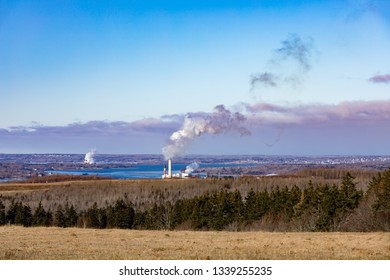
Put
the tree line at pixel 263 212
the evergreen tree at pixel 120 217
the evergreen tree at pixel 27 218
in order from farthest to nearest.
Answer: the evergreen tree at pixel 27 218 < the evergreen tree at pixel 120 217 < the tree line at pixel 263 212

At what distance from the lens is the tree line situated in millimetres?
68944

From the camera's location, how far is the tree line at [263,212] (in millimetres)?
68944

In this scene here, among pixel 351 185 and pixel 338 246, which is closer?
pixel 338 246

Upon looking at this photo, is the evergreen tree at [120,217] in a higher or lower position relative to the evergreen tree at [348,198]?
lower

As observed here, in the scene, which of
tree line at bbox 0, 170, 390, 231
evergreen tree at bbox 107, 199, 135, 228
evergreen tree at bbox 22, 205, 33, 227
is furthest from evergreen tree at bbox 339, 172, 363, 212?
evergreen tree at bbox 22, 205, 33, 227

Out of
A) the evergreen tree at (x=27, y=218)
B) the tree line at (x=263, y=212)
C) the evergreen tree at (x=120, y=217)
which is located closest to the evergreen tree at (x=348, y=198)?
the tree line at (x=263, y=212)

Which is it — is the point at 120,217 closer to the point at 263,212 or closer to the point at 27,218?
the point at 27,218

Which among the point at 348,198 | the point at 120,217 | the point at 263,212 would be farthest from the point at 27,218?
the point at 348,198

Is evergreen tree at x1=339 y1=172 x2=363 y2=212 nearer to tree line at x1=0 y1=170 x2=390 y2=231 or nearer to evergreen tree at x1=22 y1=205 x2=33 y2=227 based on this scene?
tree line at x1=0 y1=170 x2=390 y2=231

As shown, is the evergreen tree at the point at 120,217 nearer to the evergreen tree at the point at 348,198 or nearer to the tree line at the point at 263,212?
the tree line at the point at 263,212

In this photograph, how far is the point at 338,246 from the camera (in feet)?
87.0

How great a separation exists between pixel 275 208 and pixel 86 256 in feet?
224
